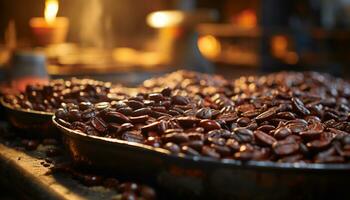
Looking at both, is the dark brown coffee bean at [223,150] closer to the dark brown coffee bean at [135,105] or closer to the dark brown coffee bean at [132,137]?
the dark brown coffee bean at [132,137]

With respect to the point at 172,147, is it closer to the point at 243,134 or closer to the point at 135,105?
the point at 243,134

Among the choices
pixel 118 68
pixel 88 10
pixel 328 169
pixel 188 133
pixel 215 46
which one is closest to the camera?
pixel 328 169

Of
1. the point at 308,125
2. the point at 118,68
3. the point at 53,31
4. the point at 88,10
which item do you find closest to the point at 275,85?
the point at 308,125

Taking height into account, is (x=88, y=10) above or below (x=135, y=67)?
above

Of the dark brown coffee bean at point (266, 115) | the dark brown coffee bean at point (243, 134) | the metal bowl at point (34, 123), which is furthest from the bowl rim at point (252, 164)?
the metal bowl at point (34, 123)

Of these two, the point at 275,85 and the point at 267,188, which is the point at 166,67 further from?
the point at 267,188

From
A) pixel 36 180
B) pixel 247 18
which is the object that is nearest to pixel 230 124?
pixel 36 180
